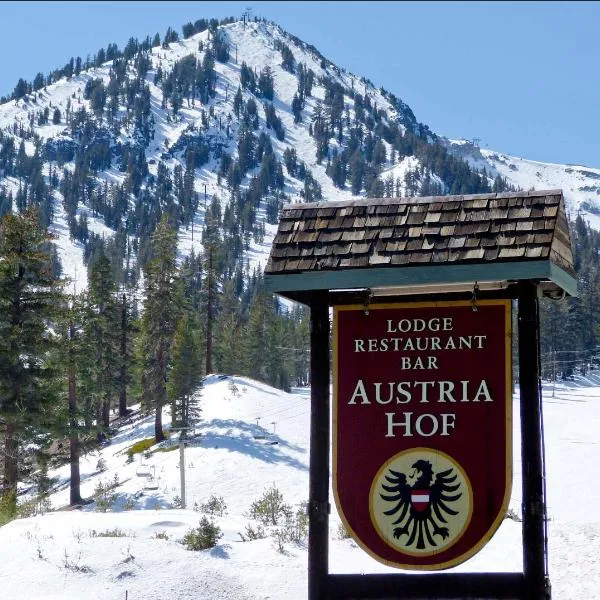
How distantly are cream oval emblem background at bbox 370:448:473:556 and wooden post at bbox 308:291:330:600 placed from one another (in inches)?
19.2

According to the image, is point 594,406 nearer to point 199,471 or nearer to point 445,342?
point 199,471

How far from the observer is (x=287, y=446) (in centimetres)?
4628

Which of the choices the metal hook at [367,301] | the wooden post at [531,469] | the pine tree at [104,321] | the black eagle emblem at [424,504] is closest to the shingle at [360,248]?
the metal hook at [367,301]

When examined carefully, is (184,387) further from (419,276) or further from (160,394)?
(419,276)

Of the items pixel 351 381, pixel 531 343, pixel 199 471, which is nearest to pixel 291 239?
pixel 351 381

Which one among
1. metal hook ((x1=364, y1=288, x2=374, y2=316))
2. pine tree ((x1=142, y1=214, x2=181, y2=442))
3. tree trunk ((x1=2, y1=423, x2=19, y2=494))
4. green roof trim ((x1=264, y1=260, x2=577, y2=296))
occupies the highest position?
pine tree ((x1=142, y1=214, x2=181, y2=442))

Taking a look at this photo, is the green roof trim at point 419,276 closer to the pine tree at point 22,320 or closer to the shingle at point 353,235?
the shingle at point 353,235

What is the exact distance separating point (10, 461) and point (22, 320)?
182 inches

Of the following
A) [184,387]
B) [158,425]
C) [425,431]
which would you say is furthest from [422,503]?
[158,425]

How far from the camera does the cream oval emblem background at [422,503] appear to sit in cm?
858

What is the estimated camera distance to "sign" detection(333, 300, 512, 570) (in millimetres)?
8570

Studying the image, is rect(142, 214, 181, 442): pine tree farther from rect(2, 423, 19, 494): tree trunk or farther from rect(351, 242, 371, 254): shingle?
rect(351, 242, 371, 254): shingle

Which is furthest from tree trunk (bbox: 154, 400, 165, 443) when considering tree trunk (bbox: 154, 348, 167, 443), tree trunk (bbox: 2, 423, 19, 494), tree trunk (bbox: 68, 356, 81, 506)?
tree trunk (bbox: 2, 423, 19, 494)

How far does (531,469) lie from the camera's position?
843 cm
